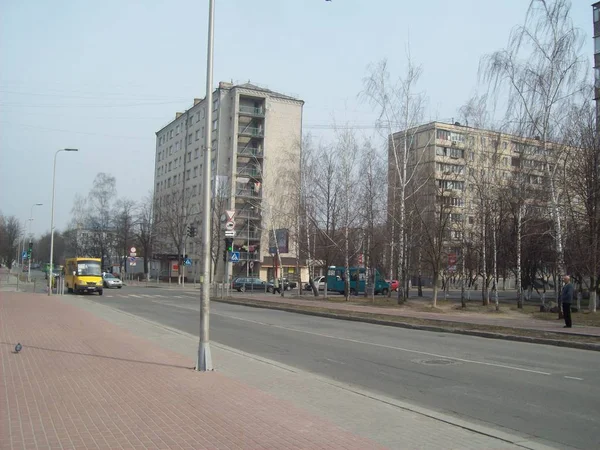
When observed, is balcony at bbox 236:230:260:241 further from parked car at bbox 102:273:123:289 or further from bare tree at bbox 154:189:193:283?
parked car at bbox 102:273:123:289

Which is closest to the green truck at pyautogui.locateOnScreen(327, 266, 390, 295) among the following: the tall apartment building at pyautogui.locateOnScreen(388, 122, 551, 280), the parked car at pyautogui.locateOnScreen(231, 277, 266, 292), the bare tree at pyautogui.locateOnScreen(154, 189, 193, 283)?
the parked car at pyautogui.locateOnScreen(231, 277, 266, 292)

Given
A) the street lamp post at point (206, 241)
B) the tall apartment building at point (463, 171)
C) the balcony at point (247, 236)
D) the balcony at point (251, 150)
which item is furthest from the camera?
the balcony at point (251, 150)

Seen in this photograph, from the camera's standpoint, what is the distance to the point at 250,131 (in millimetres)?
71750

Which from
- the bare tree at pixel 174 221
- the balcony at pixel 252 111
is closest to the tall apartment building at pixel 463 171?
the bare tree at pixel 174 221

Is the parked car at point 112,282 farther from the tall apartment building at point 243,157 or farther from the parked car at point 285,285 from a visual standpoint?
the tall apartment building at point 243,157

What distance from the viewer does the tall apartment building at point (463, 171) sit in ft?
95.5

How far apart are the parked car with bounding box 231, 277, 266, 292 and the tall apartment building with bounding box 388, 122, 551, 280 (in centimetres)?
2063

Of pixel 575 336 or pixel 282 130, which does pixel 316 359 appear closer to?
pixel 575 336

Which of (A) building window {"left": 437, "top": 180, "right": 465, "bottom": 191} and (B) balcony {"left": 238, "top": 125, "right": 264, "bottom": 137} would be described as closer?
(A) building window {"left": 437, "top": 180, "right": 465, "bottom": 191}

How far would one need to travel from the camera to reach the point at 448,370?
32.9 ft

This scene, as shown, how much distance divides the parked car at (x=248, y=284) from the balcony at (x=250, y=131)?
1029 inches

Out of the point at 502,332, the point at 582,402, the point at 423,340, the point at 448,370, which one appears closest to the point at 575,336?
the point at 502,332

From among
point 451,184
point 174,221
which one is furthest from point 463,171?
point 174,221

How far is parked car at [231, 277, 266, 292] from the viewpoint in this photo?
50.3 metres
